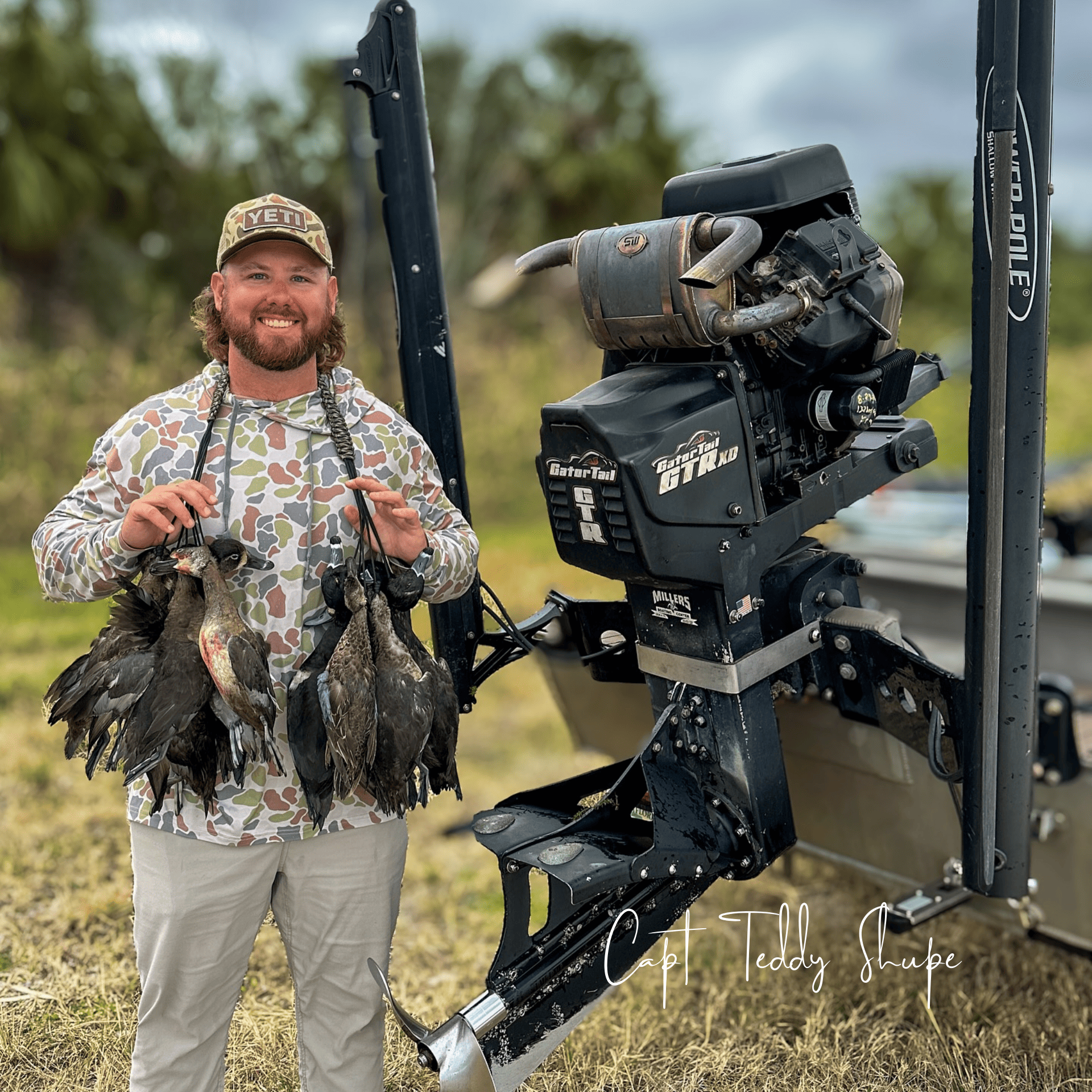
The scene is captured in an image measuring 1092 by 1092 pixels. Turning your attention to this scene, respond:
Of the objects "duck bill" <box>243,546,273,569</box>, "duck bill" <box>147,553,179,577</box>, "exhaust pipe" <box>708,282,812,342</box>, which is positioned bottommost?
"duck bill" <box>243,546,273,569</box>

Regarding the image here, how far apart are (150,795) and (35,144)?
13791 millimetres

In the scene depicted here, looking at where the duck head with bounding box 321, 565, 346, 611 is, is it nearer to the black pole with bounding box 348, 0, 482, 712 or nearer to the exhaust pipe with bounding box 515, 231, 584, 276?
the black pole with bounding box 348, 0, 482, 712

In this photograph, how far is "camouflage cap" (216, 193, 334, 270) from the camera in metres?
2.09

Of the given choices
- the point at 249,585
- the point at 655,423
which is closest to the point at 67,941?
the point at 249,585

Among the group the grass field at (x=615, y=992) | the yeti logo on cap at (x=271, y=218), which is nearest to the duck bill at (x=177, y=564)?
the yeti logo on cap at (x=271, y=218)

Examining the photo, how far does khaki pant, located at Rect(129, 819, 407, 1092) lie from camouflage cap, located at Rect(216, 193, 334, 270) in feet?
3.64

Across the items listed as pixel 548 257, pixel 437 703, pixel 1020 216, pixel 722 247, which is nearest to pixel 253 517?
pixel 437 703

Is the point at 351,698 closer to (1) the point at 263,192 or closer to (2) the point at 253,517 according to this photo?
(2) the point at 253,517

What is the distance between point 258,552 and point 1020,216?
1.53 meters

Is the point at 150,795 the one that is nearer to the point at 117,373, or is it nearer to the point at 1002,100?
the point at 1002,100

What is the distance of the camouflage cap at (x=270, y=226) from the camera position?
6.87ft

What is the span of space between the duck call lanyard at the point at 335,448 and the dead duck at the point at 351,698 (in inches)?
3.3

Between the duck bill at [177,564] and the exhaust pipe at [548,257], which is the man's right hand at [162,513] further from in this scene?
the exhaust pipe at [548,257]
